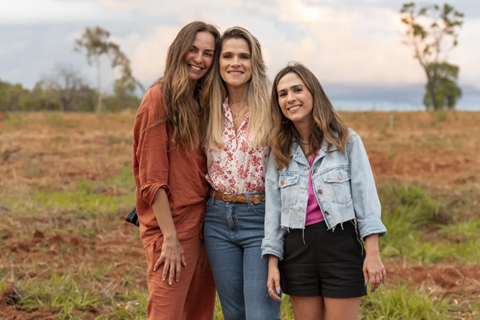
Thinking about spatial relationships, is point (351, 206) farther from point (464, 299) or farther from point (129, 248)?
point (129, 248)

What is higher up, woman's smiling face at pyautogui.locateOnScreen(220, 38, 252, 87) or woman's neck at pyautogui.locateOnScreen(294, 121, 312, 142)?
woman's smiling face at pyautogui.locateOnScreen(220, 38, 252, 87)

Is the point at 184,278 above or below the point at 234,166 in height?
below

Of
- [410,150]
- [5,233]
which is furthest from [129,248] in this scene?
[410,150]

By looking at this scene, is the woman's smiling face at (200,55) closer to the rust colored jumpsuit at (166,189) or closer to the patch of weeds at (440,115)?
the rust colored jumpsuit at (166,189)

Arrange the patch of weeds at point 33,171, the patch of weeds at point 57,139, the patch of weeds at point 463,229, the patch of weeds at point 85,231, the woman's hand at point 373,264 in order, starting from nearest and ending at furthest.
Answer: the woman's hand at point 373,264
the patch of weeds at point 85,231
the patch of weeds at point 463,229
the patch of weeds at point 33,171
the patch of weeds at point 57,139

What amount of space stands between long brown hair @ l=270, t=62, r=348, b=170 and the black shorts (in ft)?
1.30

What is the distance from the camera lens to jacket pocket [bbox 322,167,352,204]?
2.46 m

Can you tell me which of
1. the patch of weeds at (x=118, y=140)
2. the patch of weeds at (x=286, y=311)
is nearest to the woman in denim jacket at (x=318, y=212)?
the patch of weeds at (x=286, y=311)

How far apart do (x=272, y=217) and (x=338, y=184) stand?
381 mm

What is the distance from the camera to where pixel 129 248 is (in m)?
5.71

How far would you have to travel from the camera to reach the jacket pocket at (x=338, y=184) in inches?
96.8

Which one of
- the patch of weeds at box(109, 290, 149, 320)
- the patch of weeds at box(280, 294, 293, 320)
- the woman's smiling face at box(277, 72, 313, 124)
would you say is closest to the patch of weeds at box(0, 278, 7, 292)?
the patch of weeds at box(109, 290, 149, 320)

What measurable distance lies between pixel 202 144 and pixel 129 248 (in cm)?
328

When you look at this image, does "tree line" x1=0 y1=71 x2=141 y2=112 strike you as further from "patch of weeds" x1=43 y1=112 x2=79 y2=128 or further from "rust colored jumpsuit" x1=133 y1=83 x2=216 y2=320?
"rust colored jumpsuit" x1=133 y1=83 x2=216 y2=320
